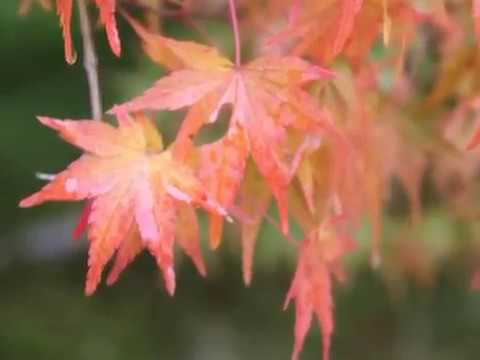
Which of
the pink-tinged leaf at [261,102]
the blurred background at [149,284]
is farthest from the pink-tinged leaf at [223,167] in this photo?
the blurred background at [149,284]

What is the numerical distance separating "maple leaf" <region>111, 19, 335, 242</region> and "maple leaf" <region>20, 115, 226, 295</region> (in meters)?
0.03

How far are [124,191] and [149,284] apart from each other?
2.37 m

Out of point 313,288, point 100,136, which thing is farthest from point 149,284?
point 100,136

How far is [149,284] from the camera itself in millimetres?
3178

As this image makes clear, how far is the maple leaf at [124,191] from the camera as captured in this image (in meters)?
0.80

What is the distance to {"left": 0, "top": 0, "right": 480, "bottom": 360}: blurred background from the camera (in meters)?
2.55

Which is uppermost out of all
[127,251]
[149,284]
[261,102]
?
[261,102]

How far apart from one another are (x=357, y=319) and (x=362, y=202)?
2.42 m

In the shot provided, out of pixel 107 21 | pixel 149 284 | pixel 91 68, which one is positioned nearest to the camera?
pixel 107 21

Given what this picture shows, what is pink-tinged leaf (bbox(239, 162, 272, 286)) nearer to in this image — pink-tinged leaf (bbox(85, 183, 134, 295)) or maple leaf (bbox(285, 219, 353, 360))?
maple leaf (bbox(285, 219, 353, 360))

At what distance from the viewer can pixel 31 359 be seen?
2961 mm

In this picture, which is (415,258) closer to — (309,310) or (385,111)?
(385,111)

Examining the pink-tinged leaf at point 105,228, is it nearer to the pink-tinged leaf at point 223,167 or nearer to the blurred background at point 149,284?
the pink-tinged leaf at point 223,167

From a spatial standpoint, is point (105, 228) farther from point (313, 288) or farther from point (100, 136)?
point (313, 288)
